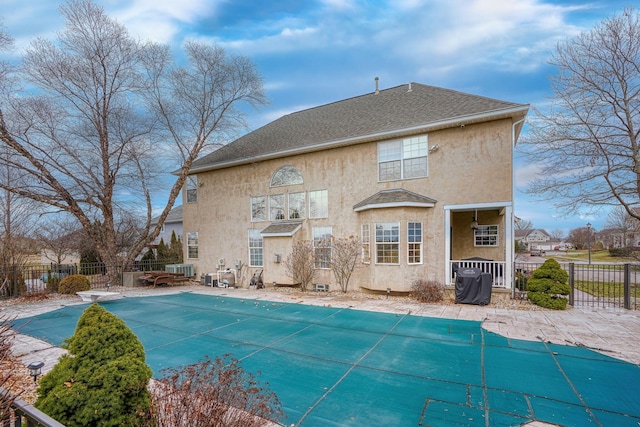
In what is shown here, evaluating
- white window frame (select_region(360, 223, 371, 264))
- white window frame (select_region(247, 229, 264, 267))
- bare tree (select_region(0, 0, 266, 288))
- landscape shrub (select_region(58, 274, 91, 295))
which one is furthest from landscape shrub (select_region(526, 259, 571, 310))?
landscape shrub (select_region(58, 274, 91, 295))

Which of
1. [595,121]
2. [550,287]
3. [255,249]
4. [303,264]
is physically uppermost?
[595,121]

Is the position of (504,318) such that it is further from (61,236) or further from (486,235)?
(61,236)

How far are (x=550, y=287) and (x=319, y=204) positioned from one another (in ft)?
29.8

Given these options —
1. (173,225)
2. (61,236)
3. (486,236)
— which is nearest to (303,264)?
(486,236)

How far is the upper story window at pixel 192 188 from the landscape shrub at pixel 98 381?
53.4 ft

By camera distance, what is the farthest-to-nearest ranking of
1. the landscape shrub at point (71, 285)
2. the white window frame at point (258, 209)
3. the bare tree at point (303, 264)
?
1. the white window frame at point (258, 209)
2. the bare tree at point (303, 264)
3. the landscape shrub at point (71, 285)

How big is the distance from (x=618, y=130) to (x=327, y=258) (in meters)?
13.1

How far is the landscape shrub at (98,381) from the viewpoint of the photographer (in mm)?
2658

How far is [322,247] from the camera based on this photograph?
45.1 ft

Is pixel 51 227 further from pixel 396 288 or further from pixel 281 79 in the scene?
pixel 396 288

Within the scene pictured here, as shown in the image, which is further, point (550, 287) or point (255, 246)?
point (255, 246)

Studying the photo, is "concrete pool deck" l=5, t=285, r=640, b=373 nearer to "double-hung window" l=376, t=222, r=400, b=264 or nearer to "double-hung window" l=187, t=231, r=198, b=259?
"double-hung window" l=376, t=222, r=400, b=264

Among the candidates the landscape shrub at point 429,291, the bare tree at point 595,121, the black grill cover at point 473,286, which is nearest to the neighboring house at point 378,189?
the landscape shrub at point 429,291

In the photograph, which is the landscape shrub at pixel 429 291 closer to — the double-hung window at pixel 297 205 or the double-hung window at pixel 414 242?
the double-hung window at pixel 414 242
